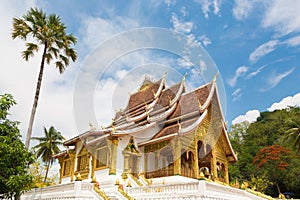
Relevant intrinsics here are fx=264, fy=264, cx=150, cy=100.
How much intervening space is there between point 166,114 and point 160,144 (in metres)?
2.50

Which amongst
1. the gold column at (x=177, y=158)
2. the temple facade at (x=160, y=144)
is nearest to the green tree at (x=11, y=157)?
the temple facade at (x=160, y=144)

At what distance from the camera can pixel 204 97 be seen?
1920 cm

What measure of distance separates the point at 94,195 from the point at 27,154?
3.35 m

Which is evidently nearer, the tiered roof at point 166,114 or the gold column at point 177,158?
the gold column at point 177,158

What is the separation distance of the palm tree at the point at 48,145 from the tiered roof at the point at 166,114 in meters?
21.5

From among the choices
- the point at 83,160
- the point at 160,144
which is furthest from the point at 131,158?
the point at 83,160

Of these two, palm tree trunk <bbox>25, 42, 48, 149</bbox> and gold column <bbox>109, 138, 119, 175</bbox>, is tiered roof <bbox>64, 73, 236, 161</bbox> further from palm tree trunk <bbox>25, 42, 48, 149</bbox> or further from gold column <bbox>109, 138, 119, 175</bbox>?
palm tree trunk <bbox>25, 42, 48, 149</bbox>

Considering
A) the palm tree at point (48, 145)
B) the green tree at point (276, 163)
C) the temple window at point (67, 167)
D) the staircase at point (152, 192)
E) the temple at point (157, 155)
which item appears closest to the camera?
the staircase at point (152, 192)

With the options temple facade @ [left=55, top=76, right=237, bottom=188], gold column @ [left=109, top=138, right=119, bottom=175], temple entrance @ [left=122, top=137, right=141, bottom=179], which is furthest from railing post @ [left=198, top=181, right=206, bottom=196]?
gold column @ [left=109, top=138, right=119, bottom=175]

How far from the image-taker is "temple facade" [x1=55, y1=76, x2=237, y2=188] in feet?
49.7

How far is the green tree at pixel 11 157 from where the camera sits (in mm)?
10234

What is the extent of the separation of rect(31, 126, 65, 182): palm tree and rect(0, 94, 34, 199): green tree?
29127 millimetres

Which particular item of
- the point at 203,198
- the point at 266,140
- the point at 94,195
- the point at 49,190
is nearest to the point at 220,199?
the point at 203,198

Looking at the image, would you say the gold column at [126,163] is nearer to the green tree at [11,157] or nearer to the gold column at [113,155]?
the gold column at [113,155]
